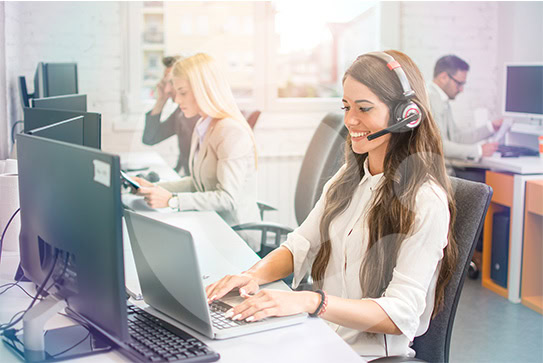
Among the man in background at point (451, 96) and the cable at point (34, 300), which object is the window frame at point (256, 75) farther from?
the cable at point (34, 300)

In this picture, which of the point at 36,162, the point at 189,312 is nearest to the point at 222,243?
the point at 189,312

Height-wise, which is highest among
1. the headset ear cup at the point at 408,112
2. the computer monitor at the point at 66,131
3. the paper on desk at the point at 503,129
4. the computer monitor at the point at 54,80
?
the computer monitor at the point at 54,80

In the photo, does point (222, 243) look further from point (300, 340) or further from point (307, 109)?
point (307, 109)

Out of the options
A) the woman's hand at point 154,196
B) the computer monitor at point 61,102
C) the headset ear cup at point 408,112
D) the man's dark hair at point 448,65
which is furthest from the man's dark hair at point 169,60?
the headset ear cup at point 408,112

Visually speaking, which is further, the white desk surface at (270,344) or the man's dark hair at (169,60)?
the man's dark hair at (169,60)

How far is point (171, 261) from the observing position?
2.90ft

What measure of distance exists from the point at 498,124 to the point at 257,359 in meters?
2.61

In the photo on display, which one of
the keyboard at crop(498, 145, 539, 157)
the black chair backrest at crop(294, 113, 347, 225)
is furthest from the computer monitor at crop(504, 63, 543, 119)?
the black chair backrest at crop(294, 113, 347, 225)

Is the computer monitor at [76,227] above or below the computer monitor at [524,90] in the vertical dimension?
below

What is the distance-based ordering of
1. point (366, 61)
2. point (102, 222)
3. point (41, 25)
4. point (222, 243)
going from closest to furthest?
point (102, 222)
point (366, 61)
point (222, 243)
point (41, 25)

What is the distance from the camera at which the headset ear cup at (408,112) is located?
113cm

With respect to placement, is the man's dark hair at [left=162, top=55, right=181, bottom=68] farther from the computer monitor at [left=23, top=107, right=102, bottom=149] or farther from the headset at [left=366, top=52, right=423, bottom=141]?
the headset at [left=366, top=52, right=423, bottom=141]

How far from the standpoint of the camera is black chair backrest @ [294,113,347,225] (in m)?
1.82

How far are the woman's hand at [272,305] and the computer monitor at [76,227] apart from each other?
22 centimetres
